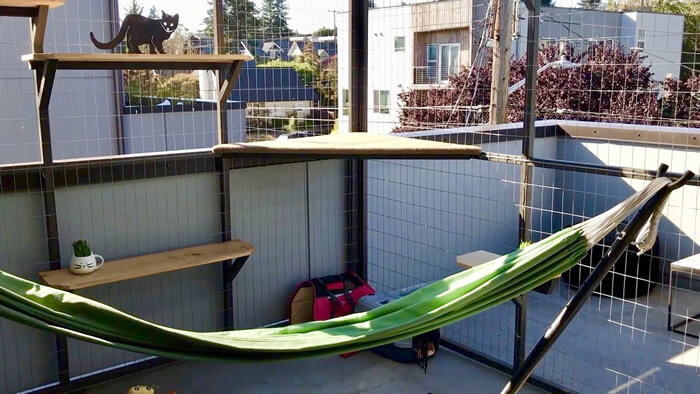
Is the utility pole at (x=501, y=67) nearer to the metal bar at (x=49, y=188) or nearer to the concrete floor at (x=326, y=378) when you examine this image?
the concrete floor at (x=326, y=378)

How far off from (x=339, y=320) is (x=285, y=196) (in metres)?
1.98

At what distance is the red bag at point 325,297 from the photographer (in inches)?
154

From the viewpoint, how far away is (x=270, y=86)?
4.31m

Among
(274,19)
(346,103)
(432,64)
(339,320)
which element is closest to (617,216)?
(339,320)

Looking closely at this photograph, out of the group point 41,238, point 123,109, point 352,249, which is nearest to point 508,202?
point 352,249

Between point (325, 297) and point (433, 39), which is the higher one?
point (433, 39)

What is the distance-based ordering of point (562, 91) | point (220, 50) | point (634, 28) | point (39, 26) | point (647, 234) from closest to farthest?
point (647, 234)
point (39, 26)
point (220, 50)
point (634, 28)
point (562, 91)

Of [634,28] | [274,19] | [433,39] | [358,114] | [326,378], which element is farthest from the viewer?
[634,28]

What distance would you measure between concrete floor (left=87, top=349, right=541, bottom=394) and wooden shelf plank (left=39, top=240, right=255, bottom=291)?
0.56 m

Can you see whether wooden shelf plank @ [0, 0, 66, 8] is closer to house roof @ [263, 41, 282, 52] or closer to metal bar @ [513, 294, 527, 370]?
house roof @ [263, 41, 282, 52]

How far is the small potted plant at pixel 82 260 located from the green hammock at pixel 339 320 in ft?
4.54

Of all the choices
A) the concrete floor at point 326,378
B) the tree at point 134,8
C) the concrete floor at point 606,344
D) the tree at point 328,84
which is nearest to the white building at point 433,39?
the tree at point 328,84

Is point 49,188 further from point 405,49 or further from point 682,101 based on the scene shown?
point 682,101

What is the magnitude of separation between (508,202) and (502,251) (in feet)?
1.43
